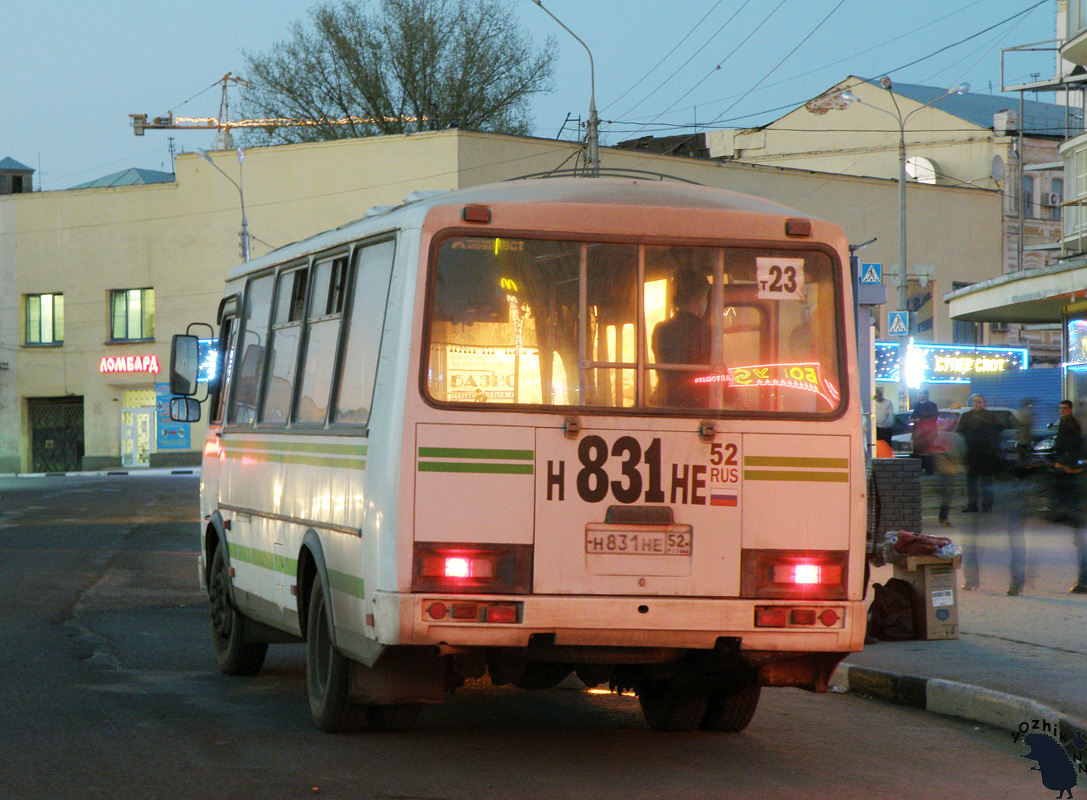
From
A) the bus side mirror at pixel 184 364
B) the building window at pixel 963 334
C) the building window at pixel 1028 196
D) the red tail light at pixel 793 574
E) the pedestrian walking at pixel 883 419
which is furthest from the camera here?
the building window at pixel 1028 196

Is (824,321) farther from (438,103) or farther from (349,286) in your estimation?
(438,103)

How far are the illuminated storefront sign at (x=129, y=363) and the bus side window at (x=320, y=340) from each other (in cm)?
4582

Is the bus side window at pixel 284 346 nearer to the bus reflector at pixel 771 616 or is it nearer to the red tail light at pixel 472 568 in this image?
the red tail light at pixel 472 568

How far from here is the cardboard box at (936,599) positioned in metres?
10.7

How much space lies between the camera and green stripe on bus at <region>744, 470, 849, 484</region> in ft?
22.1

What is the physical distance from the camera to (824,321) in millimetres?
7000

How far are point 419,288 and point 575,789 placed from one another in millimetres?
2268

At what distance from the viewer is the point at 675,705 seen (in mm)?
7762

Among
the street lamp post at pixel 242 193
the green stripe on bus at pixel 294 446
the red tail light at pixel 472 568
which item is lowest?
the red tail light at pixel 472 568

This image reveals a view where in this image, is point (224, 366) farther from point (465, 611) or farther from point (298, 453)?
point (465, 611)

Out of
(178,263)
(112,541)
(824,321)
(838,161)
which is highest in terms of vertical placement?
(838,161)

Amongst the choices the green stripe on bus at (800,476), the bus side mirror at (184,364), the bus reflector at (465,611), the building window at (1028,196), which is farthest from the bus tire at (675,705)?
the building window at (1028,196)

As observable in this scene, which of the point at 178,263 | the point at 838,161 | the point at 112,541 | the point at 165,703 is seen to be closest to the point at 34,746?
the point at 165,703

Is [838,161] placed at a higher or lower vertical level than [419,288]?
higher
